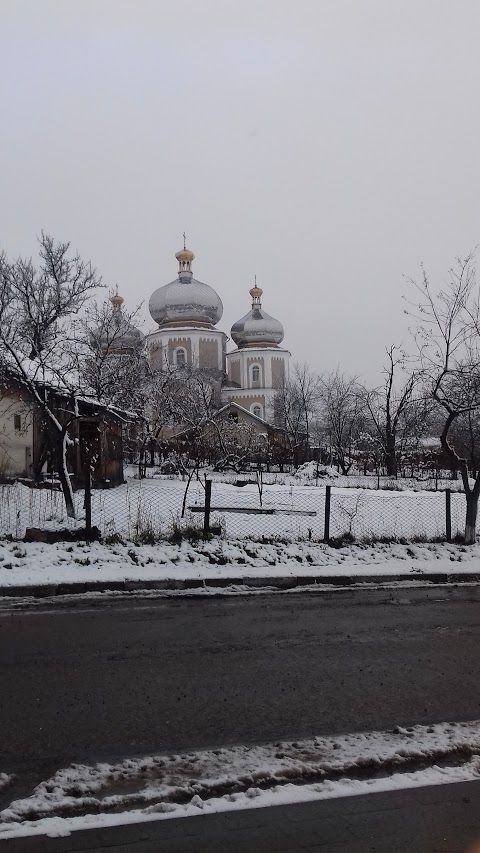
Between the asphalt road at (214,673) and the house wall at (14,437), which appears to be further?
the house wall at (14,437)

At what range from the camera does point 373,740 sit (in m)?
4.29

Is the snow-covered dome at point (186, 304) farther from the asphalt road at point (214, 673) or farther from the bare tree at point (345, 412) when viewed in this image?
the asphalt road at point (214, 673)

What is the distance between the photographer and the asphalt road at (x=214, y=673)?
4406mm

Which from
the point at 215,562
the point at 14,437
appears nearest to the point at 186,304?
→ the point at 14,437

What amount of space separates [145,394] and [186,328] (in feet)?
92.3

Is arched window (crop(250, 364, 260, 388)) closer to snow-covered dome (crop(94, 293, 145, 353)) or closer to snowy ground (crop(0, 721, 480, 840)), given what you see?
snow-covered dome (crop(94, 293, 145, 353))

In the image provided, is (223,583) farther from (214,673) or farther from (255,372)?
(255,372)

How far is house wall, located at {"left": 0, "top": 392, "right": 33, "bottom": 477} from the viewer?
74.3 feet

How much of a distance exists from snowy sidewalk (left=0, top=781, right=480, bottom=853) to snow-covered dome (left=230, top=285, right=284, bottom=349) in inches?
2616

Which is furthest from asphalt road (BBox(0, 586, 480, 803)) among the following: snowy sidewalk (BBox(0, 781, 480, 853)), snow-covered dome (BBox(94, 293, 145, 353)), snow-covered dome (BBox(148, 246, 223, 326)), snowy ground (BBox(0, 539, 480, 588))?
snow-covered dome (BBox(148, 246, 223, 326))

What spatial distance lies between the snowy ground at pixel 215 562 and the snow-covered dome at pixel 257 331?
58.6 meters

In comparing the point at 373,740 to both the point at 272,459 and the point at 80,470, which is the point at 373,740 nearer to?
the point at 80,470

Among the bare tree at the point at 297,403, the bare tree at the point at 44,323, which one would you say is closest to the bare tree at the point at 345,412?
the bare tree at the point at 297,403

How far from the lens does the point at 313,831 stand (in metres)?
3.27
